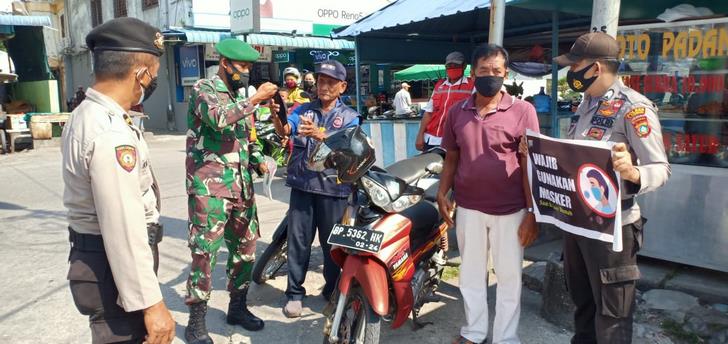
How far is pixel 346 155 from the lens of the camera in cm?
302

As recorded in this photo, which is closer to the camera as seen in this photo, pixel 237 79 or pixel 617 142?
pixel 617 142

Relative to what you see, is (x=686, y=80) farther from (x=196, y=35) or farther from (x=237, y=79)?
(x=196, y=35)

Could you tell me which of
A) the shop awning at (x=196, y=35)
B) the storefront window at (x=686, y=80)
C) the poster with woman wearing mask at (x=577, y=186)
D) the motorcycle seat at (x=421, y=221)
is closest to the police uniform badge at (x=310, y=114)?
the motorcycle seat at (x=421, y=221)

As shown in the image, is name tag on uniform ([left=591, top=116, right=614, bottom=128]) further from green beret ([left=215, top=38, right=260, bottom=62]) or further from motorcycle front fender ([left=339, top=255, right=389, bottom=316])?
green beret ([left=215, top=38, right=260, bottom=62])

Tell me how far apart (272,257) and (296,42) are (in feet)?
45.1

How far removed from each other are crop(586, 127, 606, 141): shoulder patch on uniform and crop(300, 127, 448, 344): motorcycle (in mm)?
1041

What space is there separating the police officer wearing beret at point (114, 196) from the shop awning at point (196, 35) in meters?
14.1

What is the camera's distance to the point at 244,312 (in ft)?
12.3

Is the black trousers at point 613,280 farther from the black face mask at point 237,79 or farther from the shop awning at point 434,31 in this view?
the shop awning at point 434,31

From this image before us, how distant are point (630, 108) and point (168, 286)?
3.74 meters

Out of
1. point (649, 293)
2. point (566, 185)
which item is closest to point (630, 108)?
point (566, 185)

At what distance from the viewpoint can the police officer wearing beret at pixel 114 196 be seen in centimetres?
177

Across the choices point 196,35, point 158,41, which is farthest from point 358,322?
point 196,35

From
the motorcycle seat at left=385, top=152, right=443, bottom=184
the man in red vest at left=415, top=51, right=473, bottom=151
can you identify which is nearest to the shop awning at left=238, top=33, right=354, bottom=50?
the man in red vest at left=415, top=51, right=473, bottom=151
